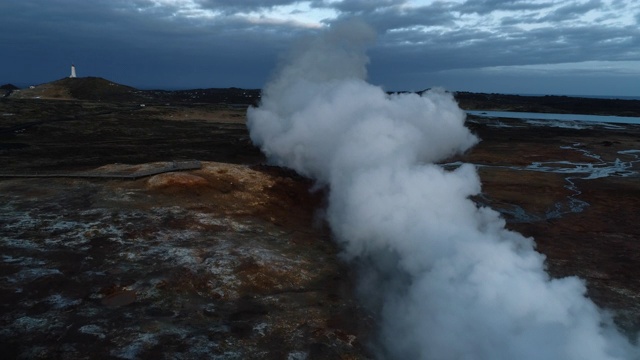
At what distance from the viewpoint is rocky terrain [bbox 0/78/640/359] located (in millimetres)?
9164

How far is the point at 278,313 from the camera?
34.0 feet

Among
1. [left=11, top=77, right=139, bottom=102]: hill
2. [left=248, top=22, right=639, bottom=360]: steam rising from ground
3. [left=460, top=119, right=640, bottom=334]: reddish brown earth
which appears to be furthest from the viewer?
[left=11, top=77, right=139, bottom=102]: hill

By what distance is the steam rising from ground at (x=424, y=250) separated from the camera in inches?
328

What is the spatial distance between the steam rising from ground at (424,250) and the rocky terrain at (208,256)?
1.02 m

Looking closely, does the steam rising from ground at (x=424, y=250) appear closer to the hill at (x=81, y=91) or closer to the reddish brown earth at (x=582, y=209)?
the reddish brown earth at (x=582, y=209)

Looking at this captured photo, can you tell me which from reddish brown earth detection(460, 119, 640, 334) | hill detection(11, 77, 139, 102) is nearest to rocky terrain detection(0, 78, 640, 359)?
reddish brown earth detection(460, 119, 640, 334)

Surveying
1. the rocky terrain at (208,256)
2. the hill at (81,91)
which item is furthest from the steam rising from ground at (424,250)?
the hill at (81,91)

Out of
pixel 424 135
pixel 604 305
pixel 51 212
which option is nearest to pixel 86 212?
pixel 51 212

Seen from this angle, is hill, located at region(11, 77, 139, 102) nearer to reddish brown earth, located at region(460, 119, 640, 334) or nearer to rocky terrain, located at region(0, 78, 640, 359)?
rocky terrain, located at region(0, 78, 640, 359)

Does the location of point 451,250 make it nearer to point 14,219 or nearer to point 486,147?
point 14,219

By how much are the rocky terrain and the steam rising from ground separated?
40.3 inches

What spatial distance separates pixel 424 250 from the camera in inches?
452

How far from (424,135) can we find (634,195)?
10502 mm

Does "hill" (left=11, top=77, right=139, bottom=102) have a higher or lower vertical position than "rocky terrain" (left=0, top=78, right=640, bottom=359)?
higher
